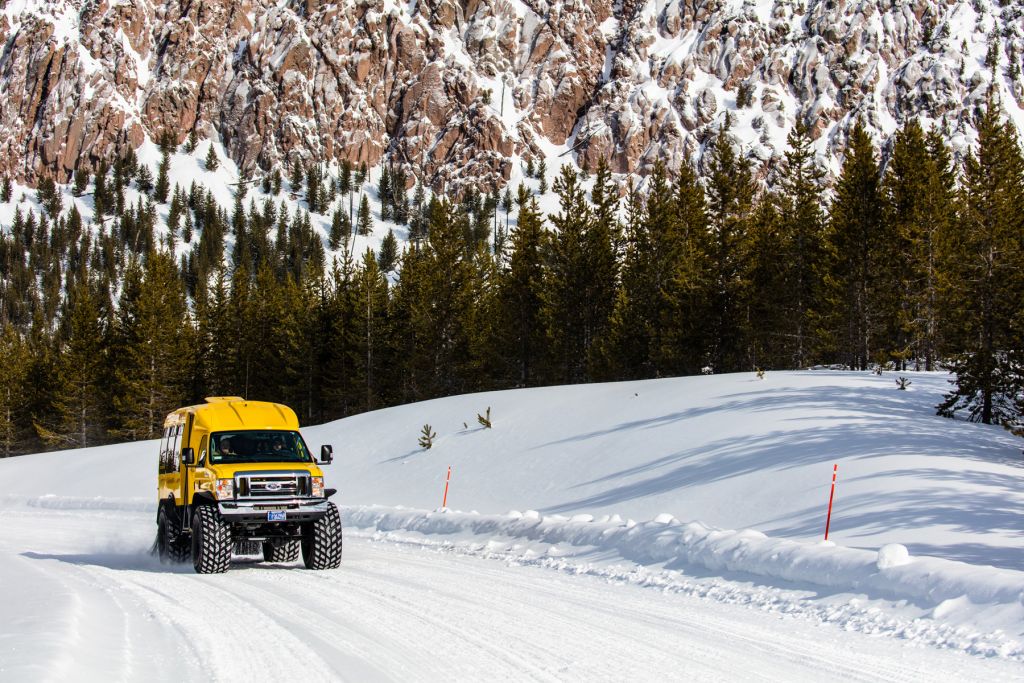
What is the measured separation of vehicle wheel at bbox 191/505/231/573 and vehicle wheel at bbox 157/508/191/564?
68.4 inches

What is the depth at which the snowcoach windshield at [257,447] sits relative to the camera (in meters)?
13.2

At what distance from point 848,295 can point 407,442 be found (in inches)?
1005

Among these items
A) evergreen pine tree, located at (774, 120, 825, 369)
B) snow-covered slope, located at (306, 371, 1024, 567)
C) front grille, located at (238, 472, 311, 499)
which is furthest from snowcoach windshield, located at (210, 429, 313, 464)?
evergreen pine tree, located at (774, 120, 825, 369)

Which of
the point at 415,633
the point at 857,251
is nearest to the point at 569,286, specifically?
the point at 857,251

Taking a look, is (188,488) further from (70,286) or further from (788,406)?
(70,286)

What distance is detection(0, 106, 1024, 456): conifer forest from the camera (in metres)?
35.1

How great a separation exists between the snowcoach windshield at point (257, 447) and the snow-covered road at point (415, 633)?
190 centimetres

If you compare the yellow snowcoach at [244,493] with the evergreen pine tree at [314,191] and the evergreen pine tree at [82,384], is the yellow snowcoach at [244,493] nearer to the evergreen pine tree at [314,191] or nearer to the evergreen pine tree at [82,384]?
the evergreen pine tree at [82,384]

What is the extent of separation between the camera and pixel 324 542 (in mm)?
12641

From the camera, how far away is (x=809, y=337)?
43.5m

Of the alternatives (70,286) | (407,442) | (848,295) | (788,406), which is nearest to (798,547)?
(788,406)

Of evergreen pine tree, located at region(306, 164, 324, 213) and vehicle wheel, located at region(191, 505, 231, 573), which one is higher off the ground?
evergreen pine tree, located at region(306, 164, 324, 213)

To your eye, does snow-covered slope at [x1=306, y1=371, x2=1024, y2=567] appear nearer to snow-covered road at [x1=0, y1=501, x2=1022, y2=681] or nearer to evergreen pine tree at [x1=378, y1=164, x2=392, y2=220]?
snow-covered road at [x1=0, y1=501, x2=1022, y2=681]

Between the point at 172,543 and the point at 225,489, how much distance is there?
240 centimetres
